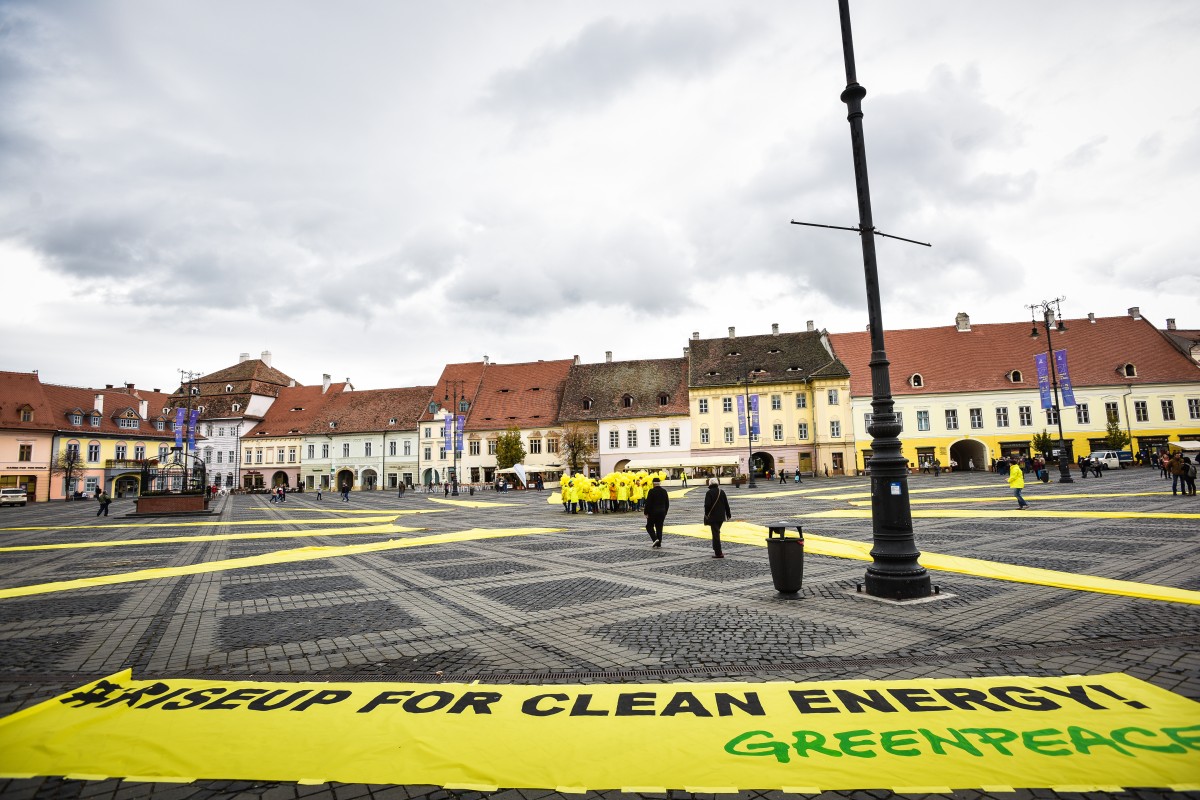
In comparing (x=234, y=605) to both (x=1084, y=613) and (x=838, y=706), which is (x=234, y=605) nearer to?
(x=838, y=706)

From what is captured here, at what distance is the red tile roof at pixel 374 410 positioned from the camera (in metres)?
67.9

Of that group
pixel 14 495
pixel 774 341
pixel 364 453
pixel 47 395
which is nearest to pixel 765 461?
pixel 774 341

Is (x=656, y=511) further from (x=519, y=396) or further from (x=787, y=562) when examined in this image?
(x=519, y=396)

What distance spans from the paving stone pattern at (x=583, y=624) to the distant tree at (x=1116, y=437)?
4583 cm

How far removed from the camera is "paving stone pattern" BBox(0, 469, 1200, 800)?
501 cm

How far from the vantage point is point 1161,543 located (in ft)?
36.1

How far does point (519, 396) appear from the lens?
6319 cm

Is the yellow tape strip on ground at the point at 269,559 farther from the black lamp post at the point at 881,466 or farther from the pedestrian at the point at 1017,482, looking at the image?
the pedestrian at the point at 1017,482

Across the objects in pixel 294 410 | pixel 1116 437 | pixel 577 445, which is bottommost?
pixel 1116 437

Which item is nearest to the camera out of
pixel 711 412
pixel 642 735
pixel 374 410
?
pixel 642 735

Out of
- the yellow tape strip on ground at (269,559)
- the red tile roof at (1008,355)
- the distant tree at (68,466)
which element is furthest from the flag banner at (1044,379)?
the distant tree at (68,466)

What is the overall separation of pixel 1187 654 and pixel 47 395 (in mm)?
77236

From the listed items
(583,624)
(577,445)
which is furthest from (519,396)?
(583,624)

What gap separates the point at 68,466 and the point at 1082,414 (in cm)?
8778
